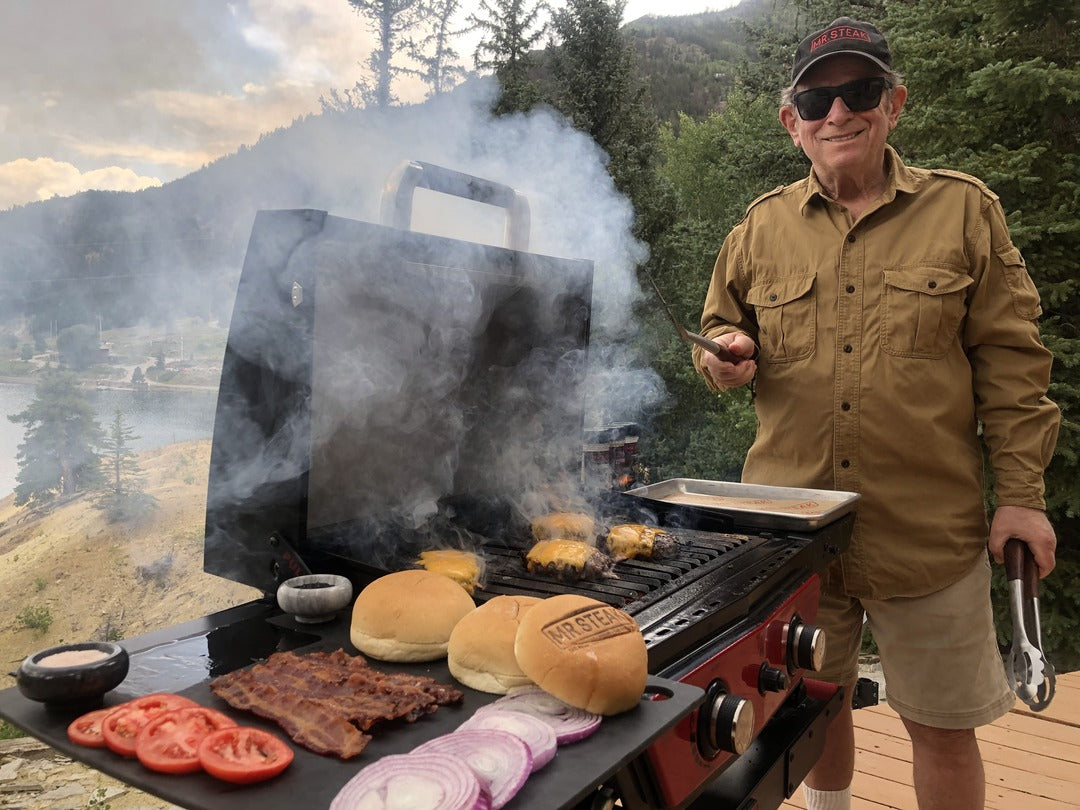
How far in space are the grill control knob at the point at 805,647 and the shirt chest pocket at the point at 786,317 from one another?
1214 mm

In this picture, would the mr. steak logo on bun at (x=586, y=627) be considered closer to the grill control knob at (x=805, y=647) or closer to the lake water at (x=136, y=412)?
the grill control knob at (x=805, y=647)

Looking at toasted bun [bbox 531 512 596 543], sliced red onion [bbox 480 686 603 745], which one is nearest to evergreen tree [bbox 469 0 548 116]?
toasted bun [bbox 531 512 596 543]

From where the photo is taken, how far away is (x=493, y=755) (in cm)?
94

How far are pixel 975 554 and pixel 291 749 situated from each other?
2349 mm

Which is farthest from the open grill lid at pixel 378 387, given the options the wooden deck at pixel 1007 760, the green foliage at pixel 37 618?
the green foliage at pixel 37 618

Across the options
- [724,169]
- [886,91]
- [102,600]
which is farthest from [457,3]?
[102,600]

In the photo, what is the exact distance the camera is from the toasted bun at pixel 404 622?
1.33m

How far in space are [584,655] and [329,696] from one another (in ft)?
1.26

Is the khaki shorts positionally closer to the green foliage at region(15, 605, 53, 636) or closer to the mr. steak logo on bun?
the mr. steak logo on bun

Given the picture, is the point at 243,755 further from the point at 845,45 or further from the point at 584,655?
the point at 845,45

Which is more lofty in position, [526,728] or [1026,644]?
[526,728]

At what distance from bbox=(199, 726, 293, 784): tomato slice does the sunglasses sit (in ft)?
7.88

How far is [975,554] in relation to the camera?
2527mm

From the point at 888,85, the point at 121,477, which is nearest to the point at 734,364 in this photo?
the point at 888,85
